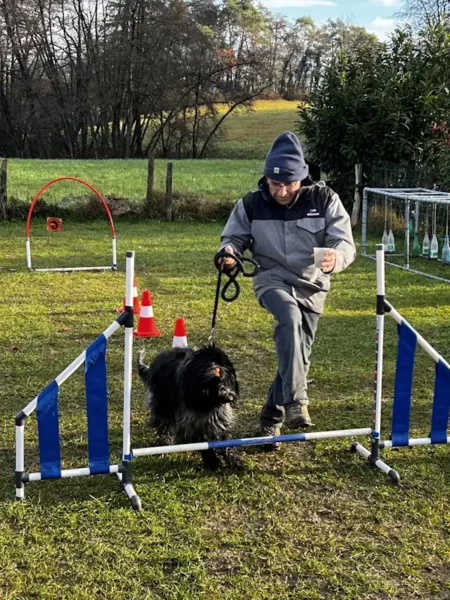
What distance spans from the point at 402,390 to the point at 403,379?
6 cm

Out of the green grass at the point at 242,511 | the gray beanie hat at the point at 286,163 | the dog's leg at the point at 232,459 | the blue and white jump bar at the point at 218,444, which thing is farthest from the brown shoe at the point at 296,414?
the gray beanie hat at the point at 286,163

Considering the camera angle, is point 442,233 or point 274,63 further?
point 274,63

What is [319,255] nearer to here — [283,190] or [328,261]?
[328,261]

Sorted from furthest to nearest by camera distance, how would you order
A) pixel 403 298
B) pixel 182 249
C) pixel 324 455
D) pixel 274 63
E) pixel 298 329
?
pixel 274 63 < pixel 182 249 < pixel 403 298 < pixel 324 455 < pixel 298 329

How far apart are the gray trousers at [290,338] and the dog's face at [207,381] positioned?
32cm

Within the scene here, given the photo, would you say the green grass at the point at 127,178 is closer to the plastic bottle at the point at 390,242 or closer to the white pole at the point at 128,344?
the plastic bottle at the point at 390,242

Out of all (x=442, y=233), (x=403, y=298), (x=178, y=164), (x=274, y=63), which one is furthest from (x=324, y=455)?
(x=274, y=63)

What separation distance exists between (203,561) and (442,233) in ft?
33.0

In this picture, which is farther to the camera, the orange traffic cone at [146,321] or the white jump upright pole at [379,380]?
the orange traffic cone at [146,321]

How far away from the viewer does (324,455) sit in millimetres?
3916

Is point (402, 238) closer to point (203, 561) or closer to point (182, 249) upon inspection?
point (182, 249)

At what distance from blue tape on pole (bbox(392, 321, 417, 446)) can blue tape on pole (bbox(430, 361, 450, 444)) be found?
0.58 ft

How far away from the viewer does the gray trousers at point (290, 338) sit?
11.9 ft

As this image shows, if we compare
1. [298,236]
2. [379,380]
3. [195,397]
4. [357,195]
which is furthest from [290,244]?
[357,195]
